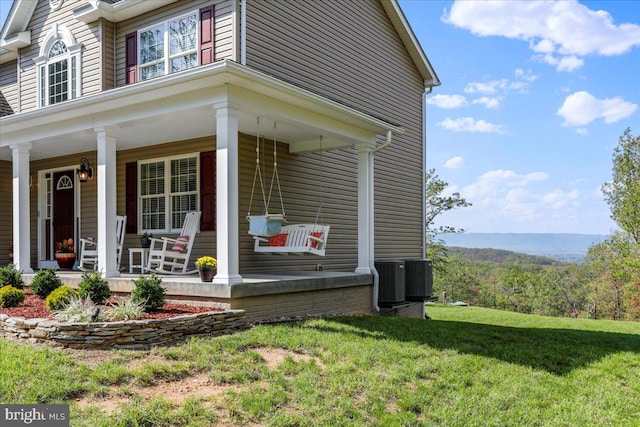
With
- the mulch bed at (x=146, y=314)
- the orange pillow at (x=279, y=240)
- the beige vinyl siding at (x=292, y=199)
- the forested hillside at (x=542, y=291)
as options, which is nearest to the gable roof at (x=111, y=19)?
the beige vinyl siding at (x=292, y=199)

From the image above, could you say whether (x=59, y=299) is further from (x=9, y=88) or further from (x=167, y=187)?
(x=9, y=88)

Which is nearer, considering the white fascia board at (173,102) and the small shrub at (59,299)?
the small shrub at (59,299)

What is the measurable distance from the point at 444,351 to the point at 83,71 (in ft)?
28.6

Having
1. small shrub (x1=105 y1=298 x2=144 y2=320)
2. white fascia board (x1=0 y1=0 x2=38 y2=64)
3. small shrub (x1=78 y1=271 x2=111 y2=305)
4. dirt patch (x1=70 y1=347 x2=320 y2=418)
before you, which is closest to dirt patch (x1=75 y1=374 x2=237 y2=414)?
dirt patch (x1=70 y1=347 x2=320 y2=418)

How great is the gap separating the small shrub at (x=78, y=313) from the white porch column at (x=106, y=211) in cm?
188

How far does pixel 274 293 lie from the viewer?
704 cm

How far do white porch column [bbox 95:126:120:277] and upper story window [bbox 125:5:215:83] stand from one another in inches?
75.2

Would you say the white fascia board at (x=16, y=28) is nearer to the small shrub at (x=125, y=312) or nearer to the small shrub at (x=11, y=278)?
the small shrub at (x=11, y=278)

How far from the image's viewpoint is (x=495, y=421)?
4.29m

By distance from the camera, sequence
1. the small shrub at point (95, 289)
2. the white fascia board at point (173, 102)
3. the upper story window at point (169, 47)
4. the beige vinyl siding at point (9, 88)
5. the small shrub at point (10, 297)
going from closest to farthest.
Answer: the white fascia board at point (173, 102) < the small shrub at point (95, 289) < the small shrub at point (10, 297) < the upper story window at point (169, 47) < the beige vinyl siding at point (9, 88)

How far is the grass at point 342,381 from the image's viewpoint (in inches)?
158

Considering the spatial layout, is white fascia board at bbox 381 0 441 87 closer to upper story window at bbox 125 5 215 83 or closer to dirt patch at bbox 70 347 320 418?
upper story window at bbox 125 5 215 83

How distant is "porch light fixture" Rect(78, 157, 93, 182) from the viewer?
35.5ft

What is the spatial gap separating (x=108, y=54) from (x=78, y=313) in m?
6.27
